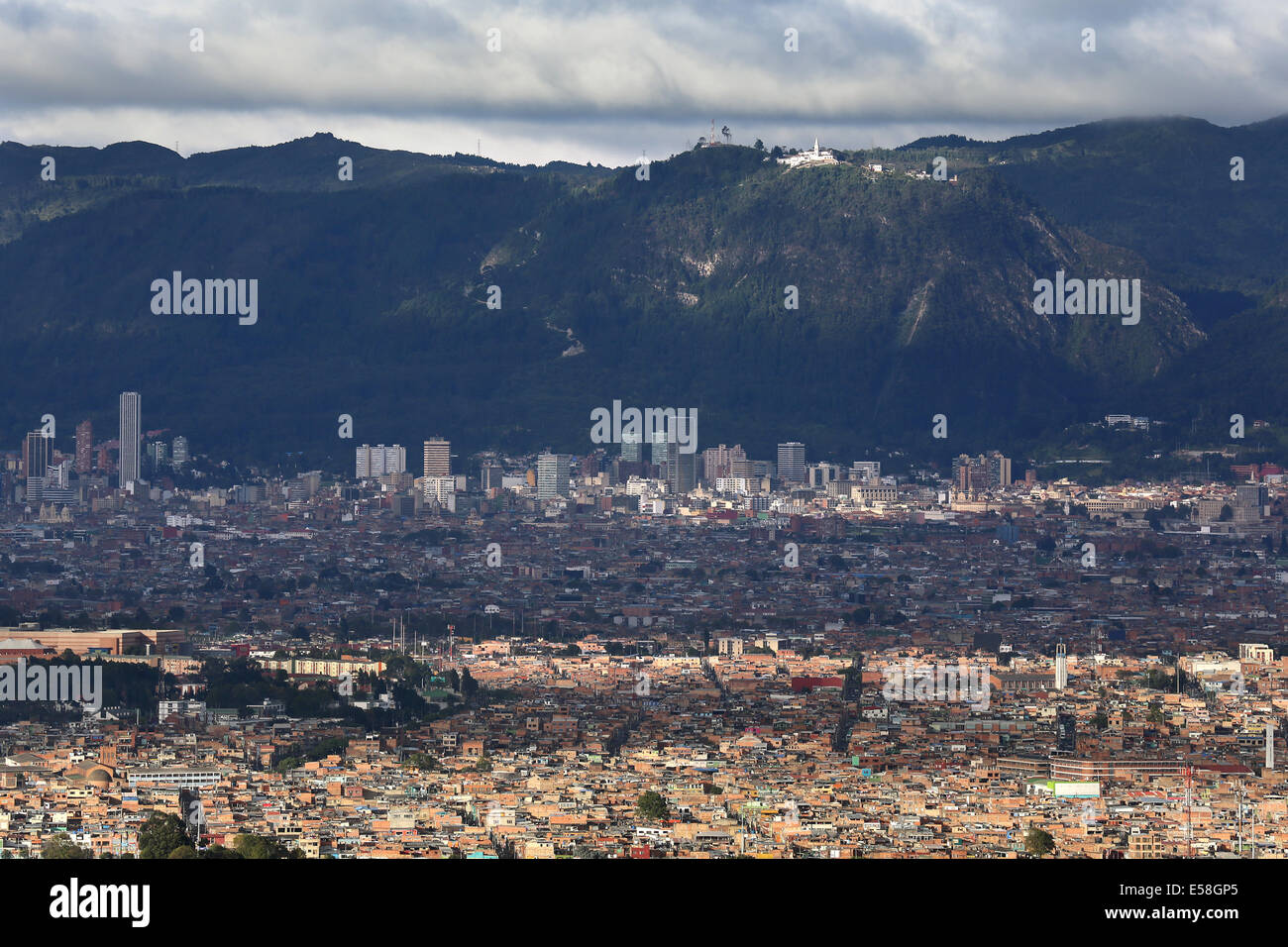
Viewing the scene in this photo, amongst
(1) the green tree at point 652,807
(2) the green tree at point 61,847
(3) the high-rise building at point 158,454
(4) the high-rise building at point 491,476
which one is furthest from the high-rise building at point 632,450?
(2) the green tree at point 61,847

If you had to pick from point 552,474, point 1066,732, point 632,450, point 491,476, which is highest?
point 632,450

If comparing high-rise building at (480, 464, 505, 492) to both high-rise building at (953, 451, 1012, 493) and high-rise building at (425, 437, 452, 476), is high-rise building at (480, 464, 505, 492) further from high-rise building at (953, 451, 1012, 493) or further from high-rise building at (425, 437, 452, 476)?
high-rise building at (953, 451, 1012, 493)

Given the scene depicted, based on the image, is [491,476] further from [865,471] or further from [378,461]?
[865,471]

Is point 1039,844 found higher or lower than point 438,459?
lower

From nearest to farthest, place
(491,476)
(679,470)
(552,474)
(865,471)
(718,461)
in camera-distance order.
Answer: (552,474) < (865,471) < (679,470) < (718,461) < (491,476)

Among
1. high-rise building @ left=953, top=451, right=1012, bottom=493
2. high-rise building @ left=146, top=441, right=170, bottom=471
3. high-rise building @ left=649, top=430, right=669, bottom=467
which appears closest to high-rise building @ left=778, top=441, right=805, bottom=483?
high-rise building @ left=649, top=430, right=669, bottom=467

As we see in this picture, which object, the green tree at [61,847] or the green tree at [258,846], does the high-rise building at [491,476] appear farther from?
the green tree at [61,847]

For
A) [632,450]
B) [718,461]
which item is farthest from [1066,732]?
[632,450]
